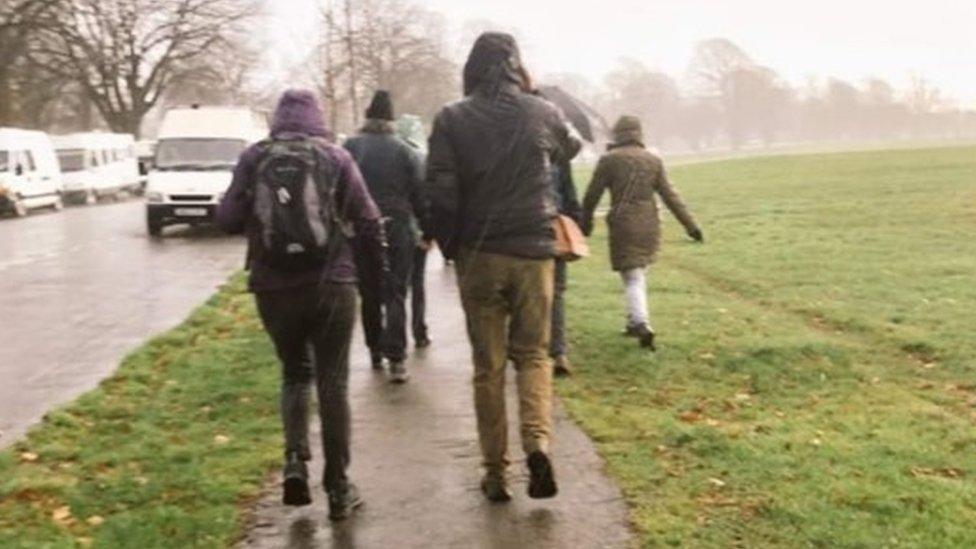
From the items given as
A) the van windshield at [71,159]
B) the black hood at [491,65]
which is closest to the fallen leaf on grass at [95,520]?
the black hood at [491,65]

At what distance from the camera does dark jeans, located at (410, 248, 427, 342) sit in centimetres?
887

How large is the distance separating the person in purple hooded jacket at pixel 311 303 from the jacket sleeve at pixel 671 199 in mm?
4310

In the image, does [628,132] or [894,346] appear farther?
[894,346]

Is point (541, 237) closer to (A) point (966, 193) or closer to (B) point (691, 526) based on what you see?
(B) point (691, 526)

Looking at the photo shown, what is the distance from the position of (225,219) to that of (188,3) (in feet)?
202

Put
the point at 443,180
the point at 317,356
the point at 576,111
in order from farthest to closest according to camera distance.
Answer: the point at 576,111 < the point at 443,180 < the point at 317,356

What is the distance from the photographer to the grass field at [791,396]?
5098 mm

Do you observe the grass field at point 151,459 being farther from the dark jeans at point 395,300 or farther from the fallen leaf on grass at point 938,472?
the fallen leaf on grass at point 938,472

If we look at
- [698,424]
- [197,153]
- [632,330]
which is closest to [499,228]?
[698,424]

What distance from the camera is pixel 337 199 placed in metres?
5.16

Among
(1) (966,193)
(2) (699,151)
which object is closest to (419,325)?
(1) (966,193)

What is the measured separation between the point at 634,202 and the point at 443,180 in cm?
411

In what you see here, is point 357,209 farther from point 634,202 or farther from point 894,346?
point 894,346

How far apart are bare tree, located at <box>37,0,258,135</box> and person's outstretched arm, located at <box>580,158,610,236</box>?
56665 mm
